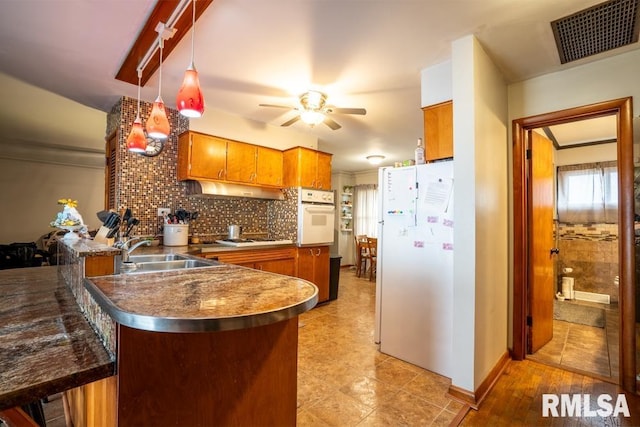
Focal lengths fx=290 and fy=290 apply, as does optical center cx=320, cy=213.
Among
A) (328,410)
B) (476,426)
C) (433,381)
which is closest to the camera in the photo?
(476,426)

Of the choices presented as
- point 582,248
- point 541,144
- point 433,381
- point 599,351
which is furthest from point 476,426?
point 582,248

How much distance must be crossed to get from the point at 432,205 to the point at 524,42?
129 cm

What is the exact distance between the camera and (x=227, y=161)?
11.8ft

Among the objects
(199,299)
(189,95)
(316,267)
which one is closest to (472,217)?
(199,299)

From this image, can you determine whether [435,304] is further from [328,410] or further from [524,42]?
[524,42]

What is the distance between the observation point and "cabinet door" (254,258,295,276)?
3.53 meters

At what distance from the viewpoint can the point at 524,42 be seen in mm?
2037

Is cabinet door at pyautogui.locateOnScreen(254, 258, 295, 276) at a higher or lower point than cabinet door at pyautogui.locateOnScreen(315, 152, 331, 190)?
lower

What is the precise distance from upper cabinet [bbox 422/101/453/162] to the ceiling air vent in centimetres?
78

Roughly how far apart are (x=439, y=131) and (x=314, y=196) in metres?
2.11

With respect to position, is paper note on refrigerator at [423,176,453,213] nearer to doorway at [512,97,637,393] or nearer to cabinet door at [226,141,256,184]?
doorway at [512,97,637,393]

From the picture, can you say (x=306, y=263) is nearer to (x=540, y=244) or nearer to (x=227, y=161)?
(x=227, y=161)

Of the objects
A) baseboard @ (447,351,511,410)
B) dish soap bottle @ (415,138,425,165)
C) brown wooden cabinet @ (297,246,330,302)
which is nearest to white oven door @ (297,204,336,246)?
brown wooden cabinet @ (297,246,330,302)

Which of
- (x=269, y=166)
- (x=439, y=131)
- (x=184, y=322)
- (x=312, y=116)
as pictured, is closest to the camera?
(x=184, y=322)
